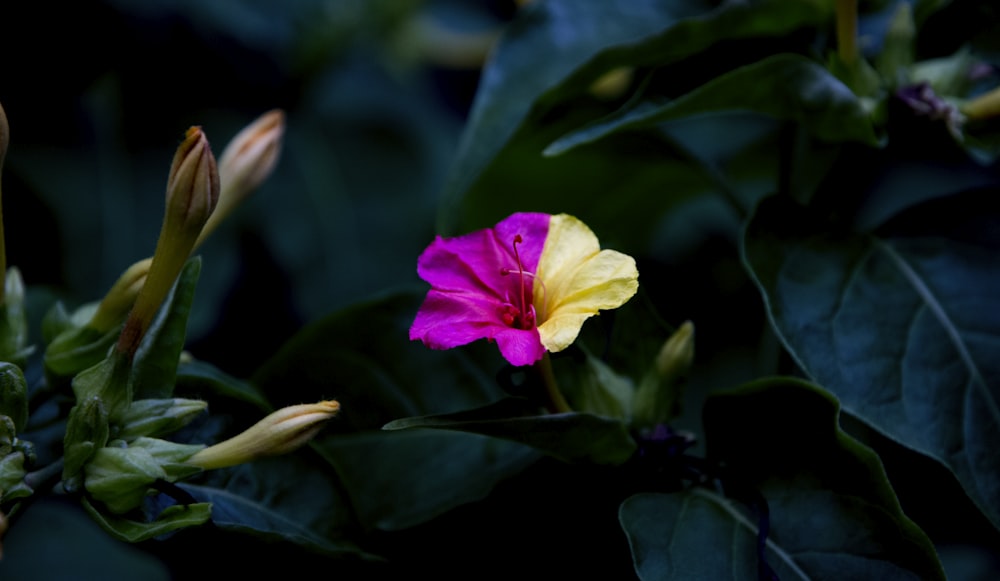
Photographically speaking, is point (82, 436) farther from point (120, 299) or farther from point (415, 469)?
point (415, 469)

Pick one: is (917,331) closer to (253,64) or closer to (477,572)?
(477,572)

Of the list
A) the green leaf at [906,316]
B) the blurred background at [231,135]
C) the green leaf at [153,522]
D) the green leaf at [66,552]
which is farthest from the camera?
the blurred background at [231,135]

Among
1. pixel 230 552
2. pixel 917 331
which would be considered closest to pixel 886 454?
pixel 917 331

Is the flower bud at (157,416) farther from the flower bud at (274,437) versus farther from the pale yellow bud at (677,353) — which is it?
the pale yellow bud at (677,353)

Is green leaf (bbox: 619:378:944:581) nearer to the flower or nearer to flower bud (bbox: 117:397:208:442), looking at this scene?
the flower

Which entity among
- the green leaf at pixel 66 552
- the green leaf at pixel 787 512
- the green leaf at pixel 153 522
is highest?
the green leaf at pixel 153 522

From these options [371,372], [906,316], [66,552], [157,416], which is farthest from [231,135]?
[906,316]

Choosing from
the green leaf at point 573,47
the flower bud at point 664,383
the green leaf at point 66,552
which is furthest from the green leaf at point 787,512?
the green leaf at point 66,552
